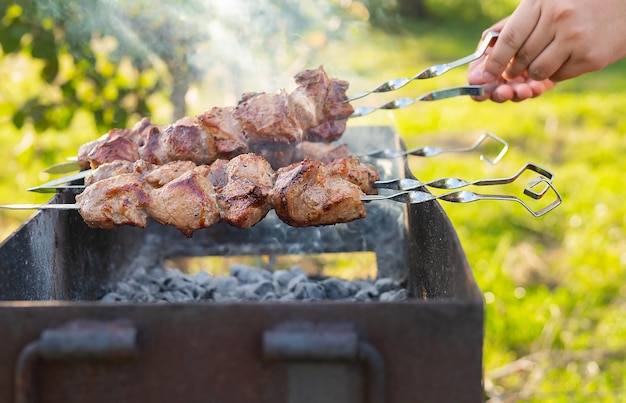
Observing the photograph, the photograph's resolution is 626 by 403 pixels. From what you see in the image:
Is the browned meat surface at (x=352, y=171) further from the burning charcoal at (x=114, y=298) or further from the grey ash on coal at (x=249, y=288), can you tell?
the burning charcoal at (x=114, y=298)

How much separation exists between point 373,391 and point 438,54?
33.2ft

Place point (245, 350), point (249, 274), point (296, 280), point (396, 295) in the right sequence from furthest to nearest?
point (249, 274) → point (296, 280) → point (396, 295) → point (245, 350)

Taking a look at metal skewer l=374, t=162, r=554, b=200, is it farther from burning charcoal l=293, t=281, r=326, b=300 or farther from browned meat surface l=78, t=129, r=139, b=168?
browned meat surface l=78, t=129, r=139, b=168

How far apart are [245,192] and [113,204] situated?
1.33 feet

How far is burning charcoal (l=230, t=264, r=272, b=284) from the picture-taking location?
118 inches

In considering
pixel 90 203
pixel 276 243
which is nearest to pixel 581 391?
pixel 276 243

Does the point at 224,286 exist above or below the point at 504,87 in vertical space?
below


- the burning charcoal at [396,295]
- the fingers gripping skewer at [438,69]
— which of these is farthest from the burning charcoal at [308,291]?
the fingers gripping skewer at [438,69]

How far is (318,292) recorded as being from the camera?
278 centimetres

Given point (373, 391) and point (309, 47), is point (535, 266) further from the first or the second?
point (373, 391)

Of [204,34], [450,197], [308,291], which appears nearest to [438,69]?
[450,197]

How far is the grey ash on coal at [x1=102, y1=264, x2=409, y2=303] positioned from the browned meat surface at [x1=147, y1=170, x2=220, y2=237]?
26.1 inches

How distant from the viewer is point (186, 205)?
83.3 inches

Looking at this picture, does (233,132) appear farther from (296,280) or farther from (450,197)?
(450,197)
